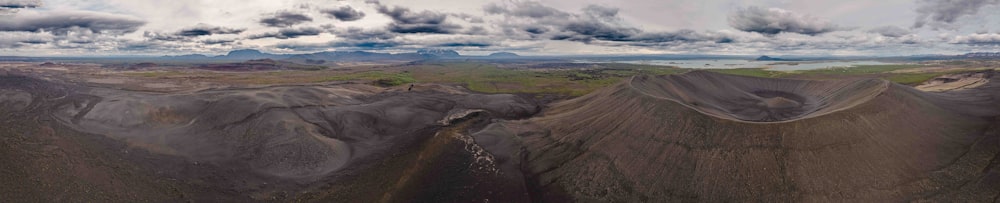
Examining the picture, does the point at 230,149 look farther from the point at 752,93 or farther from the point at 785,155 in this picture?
the point at 752,93

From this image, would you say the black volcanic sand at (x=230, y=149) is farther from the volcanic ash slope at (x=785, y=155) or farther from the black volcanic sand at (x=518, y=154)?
the volcanic ash slope at (x=785, y=155)

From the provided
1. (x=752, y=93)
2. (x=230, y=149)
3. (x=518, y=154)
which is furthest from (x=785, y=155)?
(x=752, y=93)

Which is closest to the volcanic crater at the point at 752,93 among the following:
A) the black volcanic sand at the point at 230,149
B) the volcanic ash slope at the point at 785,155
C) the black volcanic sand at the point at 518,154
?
the black volcanic sand at the point at 518,154

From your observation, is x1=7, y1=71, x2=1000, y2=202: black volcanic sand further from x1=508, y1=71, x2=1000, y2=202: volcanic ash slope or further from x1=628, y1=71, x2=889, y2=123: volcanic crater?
x1=628, y1=71, x2=889, y2=123: volcanic crater

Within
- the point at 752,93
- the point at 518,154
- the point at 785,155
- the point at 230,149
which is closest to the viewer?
the point at 785,155

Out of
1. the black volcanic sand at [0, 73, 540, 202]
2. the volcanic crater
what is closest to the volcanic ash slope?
the black volcanic sand at [0, 73, 540, 202]
